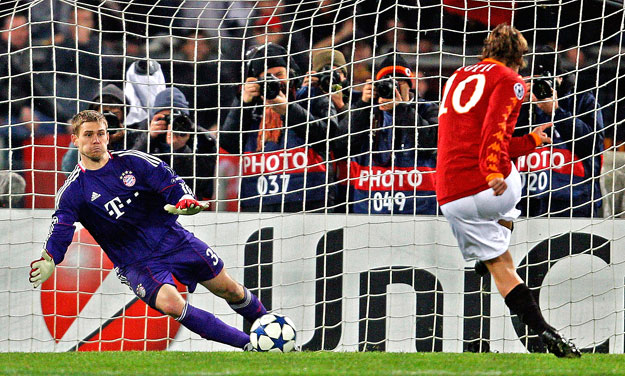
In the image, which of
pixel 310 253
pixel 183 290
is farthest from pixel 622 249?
pixel 183 290

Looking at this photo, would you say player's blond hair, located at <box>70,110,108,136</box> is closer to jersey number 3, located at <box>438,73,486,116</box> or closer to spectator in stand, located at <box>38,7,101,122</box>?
spectator in stand, located at <box>38,7,101,122</box>

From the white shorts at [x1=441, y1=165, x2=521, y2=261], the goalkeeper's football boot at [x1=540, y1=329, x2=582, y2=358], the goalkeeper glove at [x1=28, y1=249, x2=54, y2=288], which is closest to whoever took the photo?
the goalkeeper's football boot at [x1=540, y1=329, x2=582, y2=358]

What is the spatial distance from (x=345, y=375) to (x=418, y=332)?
2600mm

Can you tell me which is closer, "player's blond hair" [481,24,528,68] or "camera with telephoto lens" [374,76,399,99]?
"player's blond hair" [481,24,528,68]

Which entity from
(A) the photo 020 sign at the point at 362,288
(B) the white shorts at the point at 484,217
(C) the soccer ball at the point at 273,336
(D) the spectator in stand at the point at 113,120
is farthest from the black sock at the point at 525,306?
(D) the spectator in stand at the point at 113,120

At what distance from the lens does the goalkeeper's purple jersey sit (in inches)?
202

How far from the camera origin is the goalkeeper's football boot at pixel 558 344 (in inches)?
161

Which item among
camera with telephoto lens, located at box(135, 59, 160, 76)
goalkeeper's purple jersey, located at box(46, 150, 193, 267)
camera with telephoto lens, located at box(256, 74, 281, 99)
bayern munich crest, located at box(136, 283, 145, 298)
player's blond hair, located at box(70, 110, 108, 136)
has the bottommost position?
bayern munich crest, located at box(136, 283, 145, 298)

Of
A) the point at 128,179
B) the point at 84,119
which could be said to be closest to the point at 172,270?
the point at 128,179

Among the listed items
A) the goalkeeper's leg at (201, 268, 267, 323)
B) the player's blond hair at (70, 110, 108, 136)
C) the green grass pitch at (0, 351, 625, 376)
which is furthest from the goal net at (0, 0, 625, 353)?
the green grass pitch at (0, 351, 625, 376)

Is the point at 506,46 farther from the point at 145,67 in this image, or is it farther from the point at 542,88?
the point at 145,67

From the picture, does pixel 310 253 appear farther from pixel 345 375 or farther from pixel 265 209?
pixel 345 375

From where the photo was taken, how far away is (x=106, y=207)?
5.15 m

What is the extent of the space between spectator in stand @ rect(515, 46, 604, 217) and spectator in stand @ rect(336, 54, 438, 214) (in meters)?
0.67
